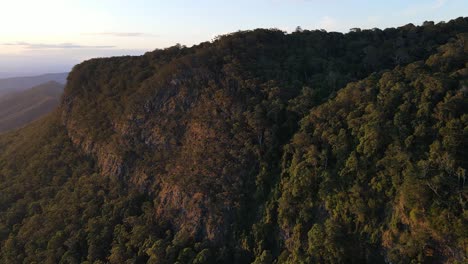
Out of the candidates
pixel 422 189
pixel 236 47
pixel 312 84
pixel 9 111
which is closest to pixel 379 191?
pixel 422 189

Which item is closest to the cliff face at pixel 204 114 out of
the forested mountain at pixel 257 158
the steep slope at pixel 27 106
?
the forested mountain at pixel 257 158

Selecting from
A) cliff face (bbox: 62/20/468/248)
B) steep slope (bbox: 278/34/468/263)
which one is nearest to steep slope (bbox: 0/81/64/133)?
cliff face (bbox: 62/20/468/248)

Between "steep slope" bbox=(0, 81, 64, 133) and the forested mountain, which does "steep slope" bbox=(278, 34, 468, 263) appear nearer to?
the forested mountain

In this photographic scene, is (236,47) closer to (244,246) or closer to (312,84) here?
(312,84)

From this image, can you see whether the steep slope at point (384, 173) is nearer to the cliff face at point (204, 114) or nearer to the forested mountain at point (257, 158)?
the forested mountain at point (257, 158)

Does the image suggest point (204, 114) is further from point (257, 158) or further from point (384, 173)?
point (384, 173)

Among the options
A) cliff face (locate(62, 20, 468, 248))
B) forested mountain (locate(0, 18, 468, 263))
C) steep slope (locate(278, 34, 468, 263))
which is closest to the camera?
steep slope (locate(278, 34, 468, 263))
